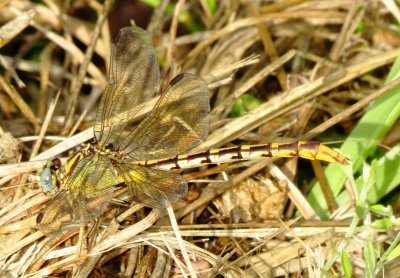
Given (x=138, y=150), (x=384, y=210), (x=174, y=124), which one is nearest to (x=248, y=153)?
(x=174, y=124)

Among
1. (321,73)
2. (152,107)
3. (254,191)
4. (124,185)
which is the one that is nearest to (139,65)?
(152,107)

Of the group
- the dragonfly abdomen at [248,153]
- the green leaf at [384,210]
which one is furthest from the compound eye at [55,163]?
the green leaf at [384,210]

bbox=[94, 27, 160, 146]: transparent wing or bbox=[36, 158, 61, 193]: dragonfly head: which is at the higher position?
bbox=[94, 27, 160, 146]: transparent wing

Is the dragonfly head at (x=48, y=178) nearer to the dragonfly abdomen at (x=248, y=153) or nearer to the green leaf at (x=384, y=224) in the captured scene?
the dragonfly abdomen at (x=248, y=153)

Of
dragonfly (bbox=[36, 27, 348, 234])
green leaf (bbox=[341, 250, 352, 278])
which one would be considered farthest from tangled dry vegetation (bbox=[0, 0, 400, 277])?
dragonfly (bbox=[36, 27, 348, 234])

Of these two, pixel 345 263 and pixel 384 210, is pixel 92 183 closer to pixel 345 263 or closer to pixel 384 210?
pixel 345 263

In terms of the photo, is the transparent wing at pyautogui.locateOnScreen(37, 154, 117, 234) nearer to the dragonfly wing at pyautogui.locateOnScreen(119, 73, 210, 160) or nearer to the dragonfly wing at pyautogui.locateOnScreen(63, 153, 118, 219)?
the dragonfly wing at pyautogui.locateOnScreen(63, 153, 118, 219)
